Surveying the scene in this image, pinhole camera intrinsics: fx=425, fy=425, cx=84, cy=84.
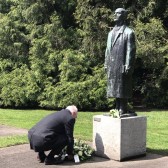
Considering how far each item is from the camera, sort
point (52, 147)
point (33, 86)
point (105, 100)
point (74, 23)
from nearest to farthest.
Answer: point (52, 147) → point (105, 100) → point (33, 86) → point (74, 23)

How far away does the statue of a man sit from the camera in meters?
8.49

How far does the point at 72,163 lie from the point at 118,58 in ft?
7.49

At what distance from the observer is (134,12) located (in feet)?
68.5

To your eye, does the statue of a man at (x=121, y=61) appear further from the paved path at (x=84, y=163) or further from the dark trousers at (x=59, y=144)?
the dark trousers at (x=59, y=144)

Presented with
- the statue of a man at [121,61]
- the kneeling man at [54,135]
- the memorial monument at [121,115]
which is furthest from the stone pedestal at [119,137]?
the kneeling man at [54,135]

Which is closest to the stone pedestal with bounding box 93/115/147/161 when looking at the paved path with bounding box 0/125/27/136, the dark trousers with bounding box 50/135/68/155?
the dark trousers with bounding box 50/135/68/155

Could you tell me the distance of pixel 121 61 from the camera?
28.1 feet

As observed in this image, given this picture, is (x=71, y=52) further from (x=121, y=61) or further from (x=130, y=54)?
(x=130, y=54)

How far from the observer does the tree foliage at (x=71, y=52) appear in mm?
19688

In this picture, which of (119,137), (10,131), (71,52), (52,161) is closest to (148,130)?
(10,131)

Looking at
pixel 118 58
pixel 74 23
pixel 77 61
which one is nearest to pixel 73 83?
pixel 77 61

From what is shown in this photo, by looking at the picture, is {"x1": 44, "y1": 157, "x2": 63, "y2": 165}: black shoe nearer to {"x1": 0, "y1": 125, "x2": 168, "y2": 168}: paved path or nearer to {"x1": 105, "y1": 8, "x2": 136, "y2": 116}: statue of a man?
{"x1": 0, "y1": 125, "x2": 168, "y2": 168}: paved path

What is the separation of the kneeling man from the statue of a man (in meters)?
1.05

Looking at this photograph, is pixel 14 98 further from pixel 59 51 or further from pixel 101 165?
pixel 101 165
